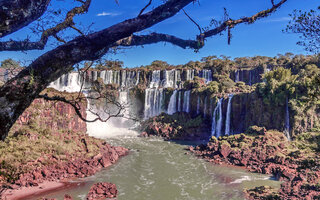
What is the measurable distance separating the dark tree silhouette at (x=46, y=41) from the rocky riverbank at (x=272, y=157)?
8.85 m

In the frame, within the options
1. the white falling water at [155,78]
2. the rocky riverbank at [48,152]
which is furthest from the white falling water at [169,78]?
the rocky riverbank at [48,152]

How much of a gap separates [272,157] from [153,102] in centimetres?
2244

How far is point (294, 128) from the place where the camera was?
22.6 meters

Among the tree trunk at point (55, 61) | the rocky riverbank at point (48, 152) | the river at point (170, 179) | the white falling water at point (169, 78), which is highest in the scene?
the white falling water at point (169, 78)

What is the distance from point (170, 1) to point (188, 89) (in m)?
30.9

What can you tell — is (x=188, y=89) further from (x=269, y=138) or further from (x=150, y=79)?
(x=269, y=138)

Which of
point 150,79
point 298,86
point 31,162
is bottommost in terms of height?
point 31,162

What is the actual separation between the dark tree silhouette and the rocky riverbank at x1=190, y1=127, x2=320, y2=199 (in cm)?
885

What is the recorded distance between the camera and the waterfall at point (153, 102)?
36.4m

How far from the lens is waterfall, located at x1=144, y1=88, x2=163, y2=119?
120 ft

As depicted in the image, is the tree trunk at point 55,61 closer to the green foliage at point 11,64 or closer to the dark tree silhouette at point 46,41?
the dark tree silhouette at point 46,41

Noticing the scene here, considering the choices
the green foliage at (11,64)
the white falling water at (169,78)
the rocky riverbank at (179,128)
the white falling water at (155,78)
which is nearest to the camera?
the green foliage at (11,64)

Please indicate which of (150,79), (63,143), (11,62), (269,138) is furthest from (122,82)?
(11,62)

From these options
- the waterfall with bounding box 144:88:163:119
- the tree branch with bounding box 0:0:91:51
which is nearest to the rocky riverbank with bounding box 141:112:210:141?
the waterfall with bounding box 144:88:163:119
